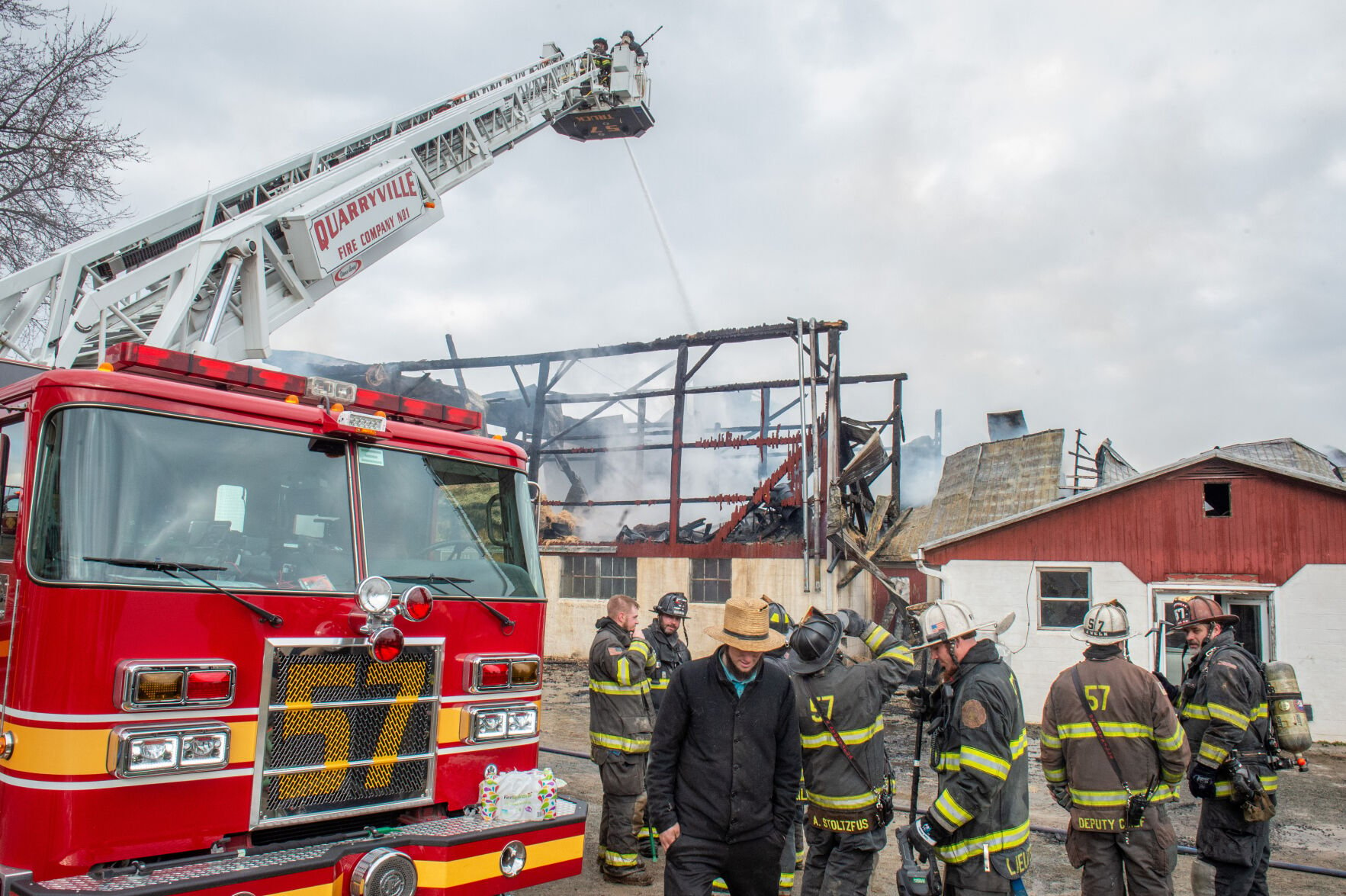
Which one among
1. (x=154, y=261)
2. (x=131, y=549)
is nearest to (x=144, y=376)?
(x=131, y=549)

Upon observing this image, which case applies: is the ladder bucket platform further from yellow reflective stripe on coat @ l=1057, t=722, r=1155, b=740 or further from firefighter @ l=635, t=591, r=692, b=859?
yellow reflective stripe on coat @ l=1057, t=722, r=1155, b=740

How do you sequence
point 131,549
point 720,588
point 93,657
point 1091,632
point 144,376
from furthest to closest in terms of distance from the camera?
point 720,588, point 1091,632, point 144,376, point 131,549, point 93,657

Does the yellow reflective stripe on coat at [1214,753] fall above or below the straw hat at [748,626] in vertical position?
below

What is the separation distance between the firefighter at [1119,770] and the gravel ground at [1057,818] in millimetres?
1530

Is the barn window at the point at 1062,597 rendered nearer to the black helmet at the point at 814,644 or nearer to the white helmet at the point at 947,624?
the black helmet at the point at 814,644

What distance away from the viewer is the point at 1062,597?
1393 cm

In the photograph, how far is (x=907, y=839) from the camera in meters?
3.79

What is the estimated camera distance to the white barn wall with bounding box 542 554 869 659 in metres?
16.5

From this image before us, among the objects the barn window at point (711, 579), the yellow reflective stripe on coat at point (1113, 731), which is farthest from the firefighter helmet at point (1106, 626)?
the barn window at point (711, 579)

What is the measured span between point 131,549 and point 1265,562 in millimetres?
14448

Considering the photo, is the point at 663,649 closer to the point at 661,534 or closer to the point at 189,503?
the point at 189,503

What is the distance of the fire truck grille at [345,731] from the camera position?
350 centimetres

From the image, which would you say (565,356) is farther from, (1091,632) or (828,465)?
(1091,632)

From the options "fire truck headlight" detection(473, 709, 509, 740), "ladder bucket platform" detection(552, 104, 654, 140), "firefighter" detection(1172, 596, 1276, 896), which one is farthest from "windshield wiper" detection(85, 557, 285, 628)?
"ladder bucket platform" detection(552, 104, 654, 140)
